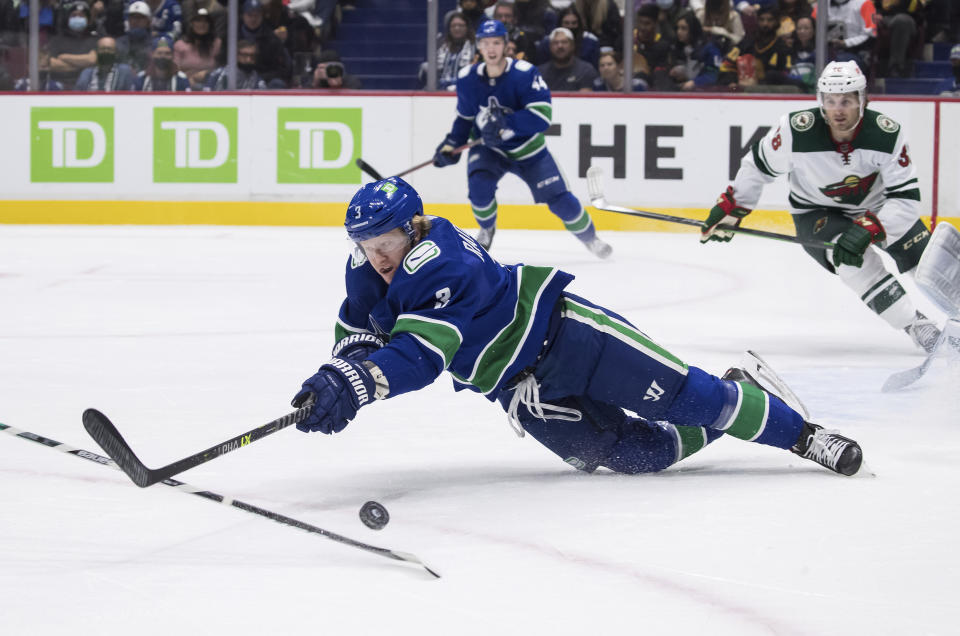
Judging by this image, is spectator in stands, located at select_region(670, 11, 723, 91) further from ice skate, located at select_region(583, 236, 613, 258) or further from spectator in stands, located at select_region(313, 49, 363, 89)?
spectator in stands, located at select_region(313, 49, 363, 89)

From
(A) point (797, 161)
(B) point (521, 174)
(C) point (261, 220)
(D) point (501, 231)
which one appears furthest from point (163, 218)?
(A) point (797, 161)

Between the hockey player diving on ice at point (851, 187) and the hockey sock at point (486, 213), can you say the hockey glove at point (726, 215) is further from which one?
the hockey sock at point (486, 213)

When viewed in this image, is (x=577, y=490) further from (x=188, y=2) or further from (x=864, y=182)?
(x=188, y=2)

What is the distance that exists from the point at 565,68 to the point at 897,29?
2.10 m

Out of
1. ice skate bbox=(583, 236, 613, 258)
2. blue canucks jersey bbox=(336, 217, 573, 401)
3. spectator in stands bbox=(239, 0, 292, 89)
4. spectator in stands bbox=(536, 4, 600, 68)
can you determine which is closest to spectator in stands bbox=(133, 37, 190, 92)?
spectator in stands bbox=(239, 0, 292, 89)

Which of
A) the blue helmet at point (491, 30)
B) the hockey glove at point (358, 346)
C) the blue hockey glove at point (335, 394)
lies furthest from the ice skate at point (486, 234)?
the blue hockey glove at point (335, 394)

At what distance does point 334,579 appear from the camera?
207cm

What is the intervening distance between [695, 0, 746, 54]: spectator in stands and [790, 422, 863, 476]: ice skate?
20.6 ft

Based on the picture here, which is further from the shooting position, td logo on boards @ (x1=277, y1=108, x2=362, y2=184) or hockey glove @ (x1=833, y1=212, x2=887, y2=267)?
td logo on boards @ (x1=277, y1=108, x2=362, y2=184)

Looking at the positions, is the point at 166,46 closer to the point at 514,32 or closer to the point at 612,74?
the point at 514,32

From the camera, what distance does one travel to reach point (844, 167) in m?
4.40

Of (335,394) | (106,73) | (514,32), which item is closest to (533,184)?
(514,32)

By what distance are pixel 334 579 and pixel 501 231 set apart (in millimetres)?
6964

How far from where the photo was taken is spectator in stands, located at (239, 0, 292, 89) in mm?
9164
